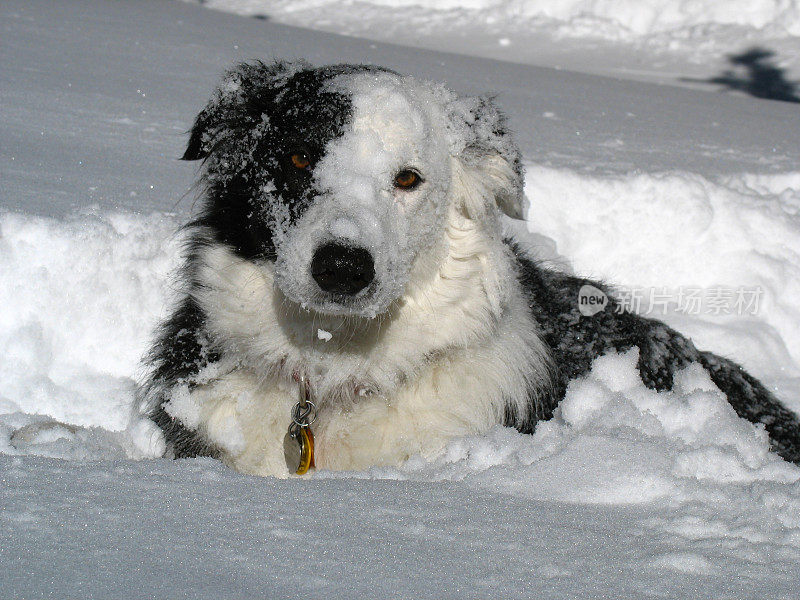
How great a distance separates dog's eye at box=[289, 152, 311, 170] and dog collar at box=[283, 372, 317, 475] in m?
0.71

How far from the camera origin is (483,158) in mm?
3119

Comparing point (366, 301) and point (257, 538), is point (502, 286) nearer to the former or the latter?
point (366, 301)

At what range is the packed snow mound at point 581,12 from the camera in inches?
474

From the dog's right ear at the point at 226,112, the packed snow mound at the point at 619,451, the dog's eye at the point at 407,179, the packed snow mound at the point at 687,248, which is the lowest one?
the packed snow mound at the point at 619,451

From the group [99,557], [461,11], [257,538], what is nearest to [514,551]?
[257,538]

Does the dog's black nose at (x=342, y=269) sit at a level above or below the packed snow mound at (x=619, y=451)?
above

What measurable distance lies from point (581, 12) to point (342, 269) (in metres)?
11.4

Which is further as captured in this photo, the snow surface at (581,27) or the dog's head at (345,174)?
the snow surface at (581,27)

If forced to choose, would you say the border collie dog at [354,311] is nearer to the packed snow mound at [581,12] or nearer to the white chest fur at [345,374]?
the white chest fur at [345,374]

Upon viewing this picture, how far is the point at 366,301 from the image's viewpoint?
2.55 m

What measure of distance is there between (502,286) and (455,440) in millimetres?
603

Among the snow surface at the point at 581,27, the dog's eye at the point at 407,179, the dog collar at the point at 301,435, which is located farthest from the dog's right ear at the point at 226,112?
the snow surface at the point at 581,27

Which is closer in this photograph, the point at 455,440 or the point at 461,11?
the point at 455,440

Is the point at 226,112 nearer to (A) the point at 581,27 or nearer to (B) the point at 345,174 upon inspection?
(B) the point at 345,174
